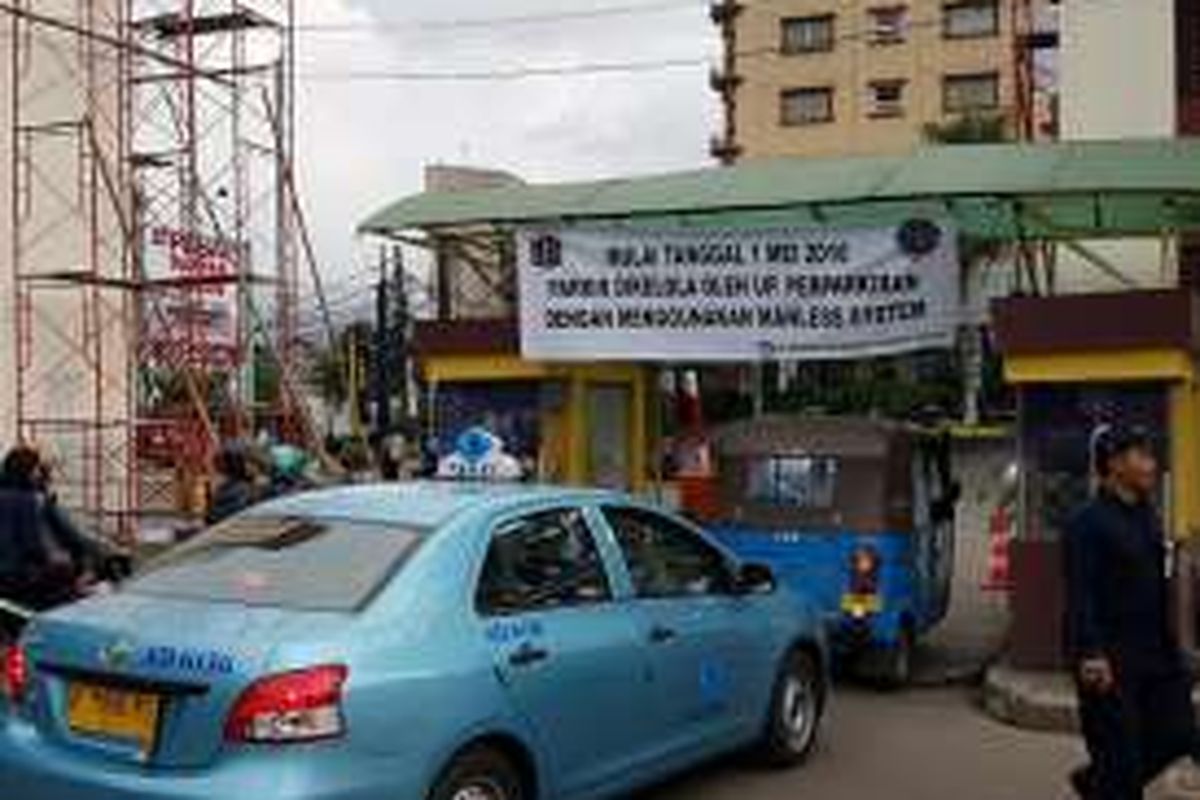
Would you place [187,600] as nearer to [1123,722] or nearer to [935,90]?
[1123,722]

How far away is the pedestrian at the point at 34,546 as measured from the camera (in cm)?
1144

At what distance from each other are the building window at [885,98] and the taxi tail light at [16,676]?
227 feet

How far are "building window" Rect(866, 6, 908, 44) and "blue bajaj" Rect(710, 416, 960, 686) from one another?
6317 cm

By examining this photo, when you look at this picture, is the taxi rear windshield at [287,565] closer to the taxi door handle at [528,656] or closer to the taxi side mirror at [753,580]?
the taxi door handle at [528,656]

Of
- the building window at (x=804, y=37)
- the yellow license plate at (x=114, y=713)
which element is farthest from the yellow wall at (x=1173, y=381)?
the building window at (x=804, y=37)

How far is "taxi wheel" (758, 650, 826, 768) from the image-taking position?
10523 mm

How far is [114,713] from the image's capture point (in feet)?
24.5

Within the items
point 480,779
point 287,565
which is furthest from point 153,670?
point 480,779

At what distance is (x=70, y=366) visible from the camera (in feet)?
76.8

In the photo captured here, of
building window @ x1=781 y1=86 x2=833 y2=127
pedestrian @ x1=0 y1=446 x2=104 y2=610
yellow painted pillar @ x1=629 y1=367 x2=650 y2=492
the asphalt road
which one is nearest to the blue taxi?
the asphalt road

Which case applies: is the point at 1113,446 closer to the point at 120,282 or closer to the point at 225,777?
the point at 225,777

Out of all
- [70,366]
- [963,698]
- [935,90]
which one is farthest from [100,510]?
[935,90]

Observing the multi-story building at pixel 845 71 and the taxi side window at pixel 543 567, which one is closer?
the taxi side window at pixel 543 567

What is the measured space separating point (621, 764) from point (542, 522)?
1071 mm
